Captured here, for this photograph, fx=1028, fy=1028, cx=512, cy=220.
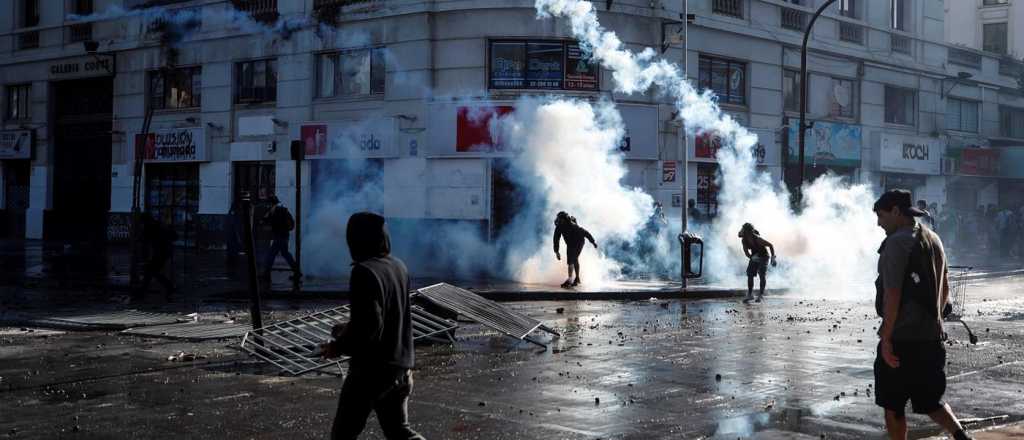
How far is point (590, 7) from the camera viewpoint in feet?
79.9

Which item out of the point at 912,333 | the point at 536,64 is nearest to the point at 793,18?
the point at 536,64

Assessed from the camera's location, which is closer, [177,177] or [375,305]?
[375,305]

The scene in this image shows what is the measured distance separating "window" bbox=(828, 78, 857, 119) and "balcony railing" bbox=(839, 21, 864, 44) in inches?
51.9

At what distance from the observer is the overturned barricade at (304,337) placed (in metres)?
9.26

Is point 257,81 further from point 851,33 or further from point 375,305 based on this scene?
point 375,305

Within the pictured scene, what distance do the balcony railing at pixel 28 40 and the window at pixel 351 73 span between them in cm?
1261

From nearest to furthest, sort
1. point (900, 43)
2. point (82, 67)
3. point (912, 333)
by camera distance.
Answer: point (912, 333) → point (82, 67) → point (900, 43)

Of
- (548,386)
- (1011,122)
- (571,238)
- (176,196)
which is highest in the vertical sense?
(1011,122)

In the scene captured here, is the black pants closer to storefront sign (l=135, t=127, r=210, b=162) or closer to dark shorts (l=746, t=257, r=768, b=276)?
dark shorts (l=746, t=257, r=768, b=276)

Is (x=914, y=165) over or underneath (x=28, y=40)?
underneath

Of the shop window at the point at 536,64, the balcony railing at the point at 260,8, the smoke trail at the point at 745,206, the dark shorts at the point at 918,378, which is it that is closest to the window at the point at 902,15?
the smoke trail at the point at 745,206

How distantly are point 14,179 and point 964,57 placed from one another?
3463 cm

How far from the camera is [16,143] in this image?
34688 millimetres

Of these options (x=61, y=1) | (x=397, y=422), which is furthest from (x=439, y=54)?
(x=397, y=422)
